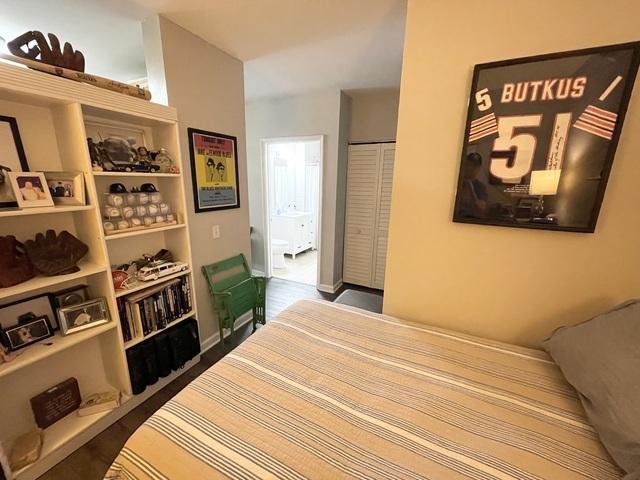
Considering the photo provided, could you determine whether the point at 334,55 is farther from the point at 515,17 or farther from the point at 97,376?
the point at 97,376

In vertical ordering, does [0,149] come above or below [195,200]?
above

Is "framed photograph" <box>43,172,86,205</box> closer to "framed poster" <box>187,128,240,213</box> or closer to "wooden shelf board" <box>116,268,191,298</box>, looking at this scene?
"wooden shelf board" <box>116,268,191,298</box>

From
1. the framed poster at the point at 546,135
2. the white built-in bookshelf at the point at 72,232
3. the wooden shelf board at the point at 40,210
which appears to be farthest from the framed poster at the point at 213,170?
the framed poster at the point at 546,135

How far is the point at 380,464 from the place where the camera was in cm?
68

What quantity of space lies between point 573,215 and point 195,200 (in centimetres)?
223

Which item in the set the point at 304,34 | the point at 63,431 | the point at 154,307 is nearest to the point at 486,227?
the point at 304,34

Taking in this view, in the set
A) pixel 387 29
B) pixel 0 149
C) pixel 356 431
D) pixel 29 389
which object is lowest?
pixel 29 389

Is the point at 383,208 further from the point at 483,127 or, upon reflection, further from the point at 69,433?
the point at 69,433

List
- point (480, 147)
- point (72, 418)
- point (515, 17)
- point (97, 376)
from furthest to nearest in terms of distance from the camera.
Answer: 1. point (97, 376)
2. point (72, 418)
3. point (480, 147)
4. point (515, 17)

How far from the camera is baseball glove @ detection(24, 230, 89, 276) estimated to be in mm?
1218

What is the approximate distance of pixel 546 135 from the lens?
1038mm

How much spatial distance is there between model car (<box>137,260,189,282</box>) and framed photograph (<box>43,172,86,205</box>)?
528 millimetres

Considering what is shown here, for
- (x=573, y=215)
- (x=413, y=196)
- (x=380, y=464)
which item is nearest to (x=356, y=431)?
(x=380, y=464)

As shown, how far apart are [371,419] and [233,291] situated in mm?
1690
